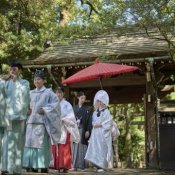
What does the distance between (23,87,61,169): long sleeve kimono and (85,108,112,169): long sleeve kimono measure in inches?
56.5

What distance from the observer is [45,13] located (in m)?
16.8

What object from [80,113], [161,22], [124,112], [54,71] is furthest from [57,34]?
[124,112]

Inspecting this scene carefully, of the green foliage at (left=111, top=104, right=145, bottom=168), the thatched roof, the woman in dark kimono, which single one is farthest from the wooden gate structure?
the green foliage at (left=111, top=104, right=145, bottom=168)

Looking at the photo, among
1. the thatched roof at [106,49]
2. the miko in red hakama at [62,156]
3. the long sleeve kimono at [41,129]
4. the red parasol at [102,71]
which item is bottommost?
the miko in red hakama at [62,156]

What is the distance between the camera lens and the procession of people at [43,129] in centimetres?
698

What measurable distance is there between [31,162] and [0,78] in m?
1.80

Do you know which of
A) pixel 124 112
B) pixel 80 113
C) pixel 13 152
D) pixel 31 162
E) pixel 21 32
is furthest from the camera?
pixel 124 112

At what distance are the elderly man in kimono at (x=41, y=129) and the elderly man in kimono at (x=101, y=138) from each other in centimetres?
143

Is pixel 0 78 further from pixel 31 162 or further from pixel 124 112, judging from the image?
pixel 124 112

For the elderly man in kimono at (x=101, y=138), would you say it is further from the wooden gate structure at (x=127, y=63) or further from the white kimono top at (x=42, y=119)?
the wooden gate structure at (x=127, y=63)

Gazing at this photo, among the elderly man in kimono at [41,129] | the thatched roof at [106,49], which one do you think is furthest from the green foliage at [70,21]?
the elderly man in kimono at [41,129]

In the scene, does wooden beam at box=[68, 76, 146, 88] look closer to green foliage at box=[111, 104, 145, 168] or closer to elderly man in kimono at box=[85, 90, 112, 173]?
elderly man in kimono at box=[85, 90, 112, 173]

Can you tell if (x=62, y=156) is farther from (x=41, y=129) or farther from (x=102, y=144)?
(x=41, y=129)

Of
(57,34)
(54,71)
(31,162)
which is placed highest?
(57,34)
